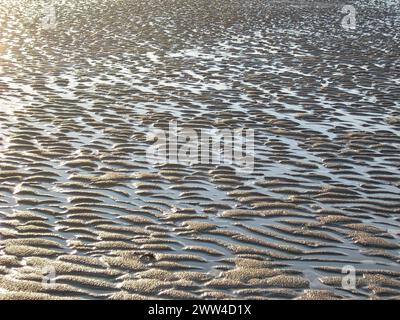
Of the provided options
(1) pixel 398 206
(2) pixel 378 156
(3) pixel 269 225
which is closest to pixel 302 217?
(3) pixel 269 225

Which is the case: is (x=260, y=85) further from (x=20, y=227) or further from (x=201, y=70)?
(x=20, y=227)

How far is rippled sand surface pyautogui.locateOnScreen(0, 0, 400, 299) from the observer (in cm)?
701

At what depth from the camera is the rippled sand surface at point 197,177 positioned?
7008 mm

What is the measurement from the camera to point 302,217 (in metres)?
8.50

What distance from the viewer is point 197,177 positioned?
32.5ft

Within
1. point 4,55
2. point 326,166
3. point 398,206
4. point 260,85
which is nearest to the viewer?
point 398,206

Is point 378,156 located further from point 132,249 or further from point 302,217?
point 132,249

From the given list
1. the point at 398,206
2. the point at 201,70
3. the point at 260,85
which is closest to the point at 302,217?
the point at 398,206
